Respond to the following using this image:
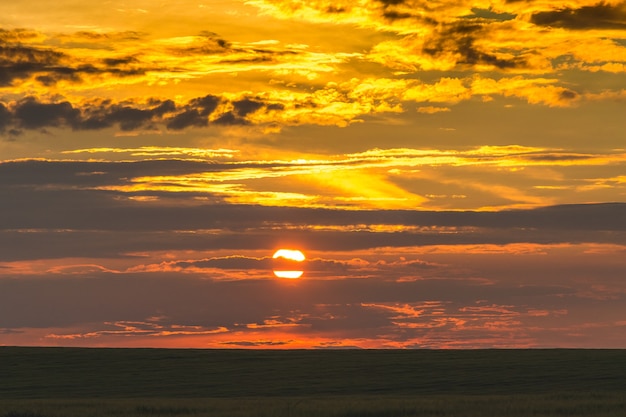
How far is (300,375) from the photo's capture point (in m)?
59.2

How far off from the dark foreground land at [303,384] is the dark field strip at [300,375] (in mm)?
67

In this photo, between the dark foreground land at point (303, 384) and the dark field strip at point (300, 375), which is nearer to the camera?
the dark foreground land at point (303, 384)

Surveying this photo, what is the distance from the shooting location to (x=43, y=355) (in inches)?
3073

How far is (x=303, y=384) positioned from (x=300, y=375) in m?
5.52

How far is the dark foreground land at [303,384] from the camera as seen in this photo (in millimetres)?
36156

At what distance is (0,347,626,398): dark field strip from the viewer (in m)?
50.0

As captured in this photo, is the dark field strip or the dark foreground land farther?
the dark field strip

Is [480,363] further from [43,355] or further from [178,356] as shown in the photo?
[43,355]

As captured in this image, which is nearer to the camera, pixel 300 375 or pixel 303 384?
pixel 303 384

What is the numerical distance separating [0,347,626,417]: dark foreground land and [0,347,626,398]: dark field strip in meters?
0.07

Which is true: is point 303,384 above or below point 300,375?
below

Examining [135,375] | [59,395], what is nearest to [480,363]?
[135,375]

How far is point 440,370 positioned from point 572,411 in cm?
2551

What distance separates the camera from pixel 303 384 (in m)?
53.8
